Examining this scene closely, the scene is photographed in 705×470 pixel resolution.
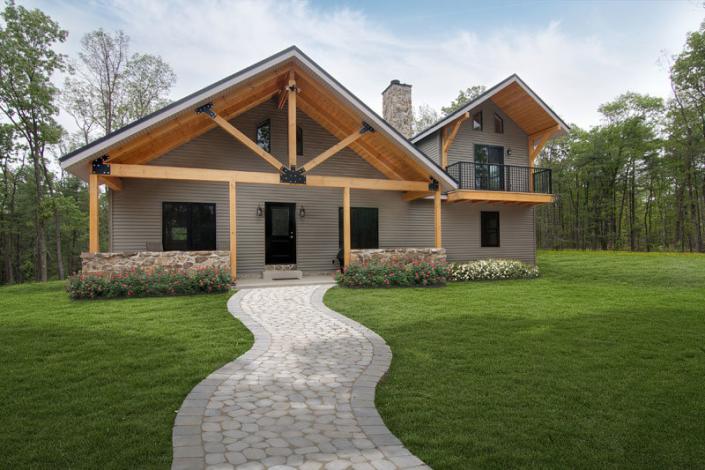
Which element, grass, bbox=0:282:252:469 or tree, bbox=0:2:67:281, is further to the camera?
tree, bbox=0:2:67:281

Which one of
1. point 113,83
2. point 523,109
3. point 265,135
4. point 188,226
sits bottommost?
point 188,226

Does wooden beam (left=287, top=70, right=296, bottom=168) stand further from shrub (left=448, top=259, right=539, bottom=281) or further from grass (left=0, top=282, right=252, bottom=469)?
shrub (left=448, top=259, right=539, bottom=281)

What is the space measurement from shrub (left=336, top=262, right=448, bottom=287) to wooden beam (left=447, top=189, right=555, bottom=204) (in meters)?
4.42

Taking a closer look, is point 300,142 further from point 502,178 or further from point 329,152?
point 502,178

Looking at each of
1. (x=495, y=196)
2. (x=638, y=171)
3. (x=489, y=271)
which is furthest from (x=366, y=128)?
(x=638, y=171)

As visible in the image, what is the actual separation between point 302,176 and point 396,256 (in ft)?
11.2

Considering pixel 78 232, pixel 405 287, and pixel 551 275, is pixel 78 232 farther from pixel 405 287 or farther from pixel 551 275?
pixel 551 275

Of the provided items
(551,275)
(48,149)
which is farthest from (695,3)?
(48,149)

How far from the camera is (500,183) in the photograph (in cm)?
1594

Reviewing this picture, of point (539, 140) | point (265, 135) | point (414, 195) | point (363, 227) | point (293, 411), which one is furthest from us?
A: point (539, 140)

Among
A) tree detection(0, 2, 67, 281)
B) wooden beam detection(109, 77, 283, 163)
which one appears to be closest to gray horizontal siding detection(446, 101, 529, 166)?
wooden beam detection(109, 77, 283, 163)

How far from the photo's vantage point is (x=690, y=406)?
10.7 feet

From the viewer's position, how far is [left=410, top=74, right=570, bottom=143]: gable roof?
1435 centimetres

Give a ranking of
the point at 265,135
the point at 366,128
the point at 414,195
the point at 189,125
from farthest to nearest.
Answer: the point at 414,195
the point at 265,135
the point at 366,128
the point at 189,125
